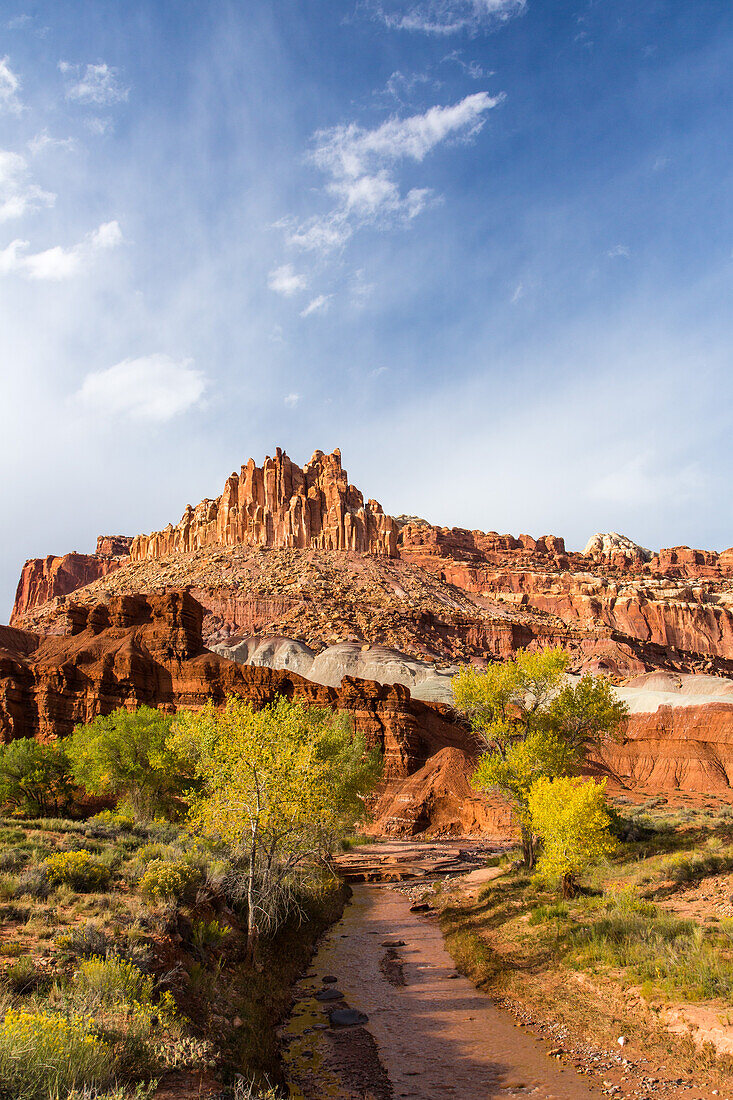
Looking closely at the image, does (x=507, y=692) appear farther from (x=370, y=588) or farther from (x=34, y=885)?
(x=370, y=588)

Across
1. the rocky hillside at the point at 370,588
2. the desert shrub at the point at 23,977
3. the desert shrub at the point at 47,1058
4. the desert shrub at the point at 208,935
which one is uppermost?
the rocky hillside at the point at 370,588

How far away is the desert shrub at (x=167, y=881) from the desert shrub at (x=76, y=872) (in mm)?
920

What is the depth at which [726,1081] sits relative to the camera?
9961 mm

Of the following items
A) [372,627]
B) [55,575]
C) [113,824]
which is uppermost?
[55,575]

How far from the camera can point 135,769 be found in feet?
102

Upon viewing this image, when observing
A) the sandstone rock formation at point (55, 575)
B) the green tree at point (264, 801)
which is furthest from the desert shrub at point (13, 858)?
the sandstone rock formation at point (55, 575)

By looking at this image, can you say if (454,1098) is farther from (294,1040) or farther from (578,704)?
(578,704)

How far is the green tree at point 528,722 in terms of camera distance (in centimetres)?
2466

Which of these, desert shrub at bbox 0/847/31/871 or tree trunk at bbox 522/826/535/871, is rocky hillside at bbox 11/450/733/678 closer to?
tree trunk at bbox 522/826/535/871

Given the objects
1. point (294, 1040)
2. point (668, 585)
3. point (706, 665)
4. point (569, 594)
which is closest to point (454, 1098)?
point (294, 1040)

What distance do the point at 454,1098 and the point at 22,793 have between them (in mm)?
26491

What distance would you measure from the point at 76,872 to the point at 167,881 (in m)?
1.95

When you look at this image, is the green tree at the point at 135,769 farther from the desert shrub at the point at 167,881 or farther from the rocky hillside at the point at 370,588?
the rocky hillside at the point at 370,588

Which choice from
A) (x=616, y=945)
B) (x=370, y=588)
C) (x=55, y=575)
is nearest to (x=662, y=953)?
(x=616, y=945)
